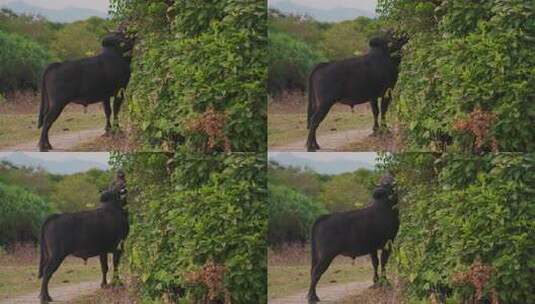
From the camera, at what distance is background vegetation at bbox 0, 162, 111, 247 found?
737 cm

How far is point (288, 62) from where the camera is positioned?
7.29 meters

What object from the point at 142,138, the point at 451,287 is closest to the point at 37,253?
the point at 142,138

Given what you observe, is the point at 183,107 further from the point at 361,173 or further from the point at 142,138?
the point at 361,173

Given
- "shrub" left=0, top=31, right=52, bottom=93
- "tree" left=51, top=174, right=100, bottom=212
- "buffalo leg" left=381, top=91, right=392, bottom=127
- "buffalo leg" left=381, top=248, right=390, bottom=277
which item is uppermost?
"shrub" left=0, top=31, right=52, bottom=93

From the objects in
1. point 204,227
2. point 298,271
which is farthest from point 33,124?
point 298,271

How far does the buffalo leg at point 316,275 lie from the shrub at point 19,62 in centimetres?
230

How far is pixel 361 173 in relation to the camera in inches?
287

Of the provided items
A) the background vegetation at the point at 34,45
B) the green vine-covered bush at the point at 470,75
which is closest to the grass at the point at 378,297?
the green vine-covered bush at the point at 470,75

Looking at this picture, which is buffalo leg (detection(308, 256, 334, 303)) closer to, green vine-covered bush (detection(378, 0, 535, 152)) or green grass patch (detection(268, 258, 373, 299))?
green grass patch (detection(268, 258, 373, 299))

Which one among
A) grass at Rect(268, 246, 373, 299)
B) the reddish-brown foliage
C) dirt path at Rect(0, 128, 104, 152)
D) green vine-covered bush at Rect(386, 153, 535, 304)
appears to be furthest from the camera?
dirt path at Rect(0, 128, 104, 152)

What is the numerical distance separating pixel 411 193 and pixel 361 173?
36cm

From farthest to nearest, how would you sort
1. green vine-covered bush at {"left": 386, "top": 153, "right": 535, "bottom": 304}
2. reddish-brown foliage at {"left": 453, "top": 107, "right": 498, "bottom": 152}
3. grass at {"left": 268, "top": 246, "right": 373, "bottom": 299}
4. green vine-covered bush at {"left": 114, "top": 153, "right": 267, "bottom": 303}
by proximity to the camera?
1. grass at {"left": 268, "top": 246, "right": 373, "bottom": 299}
2. green vine-covered bush at {"left": 114, "top": 153, "right": 267, "bottom": 303}
3. reddish-brown foliage at {"left": 453, "top": 107, "right": 498, "bottom": 152}
4. green vine-covered bush at {"left": 386, "top": 153, "right": 535, "bottom": 304}

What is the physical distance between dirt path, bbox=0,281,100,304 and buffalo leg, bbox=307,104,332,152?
1.73m

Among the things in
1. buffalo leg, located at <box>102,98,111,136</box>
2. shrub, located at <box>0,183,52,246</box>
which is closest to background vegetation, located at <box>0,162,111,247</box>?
shrub, located at <box>0,183,52,246</box>
